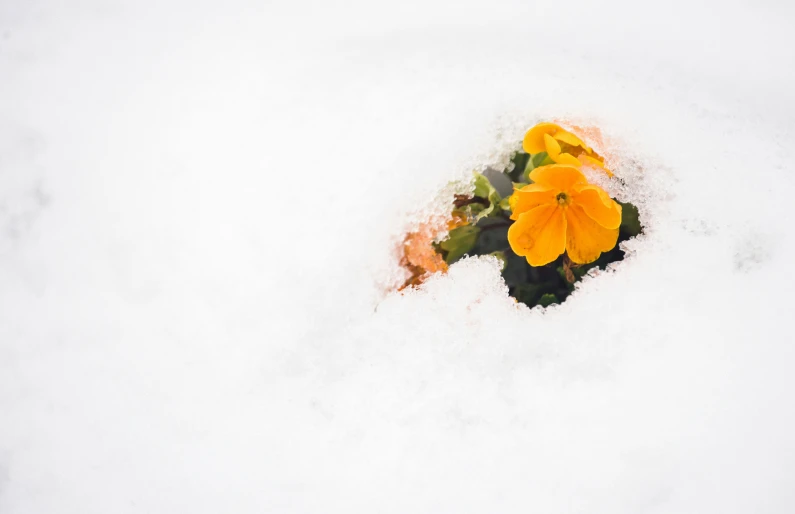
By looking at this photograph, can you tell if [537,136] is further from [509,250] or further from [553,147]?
[509,250]

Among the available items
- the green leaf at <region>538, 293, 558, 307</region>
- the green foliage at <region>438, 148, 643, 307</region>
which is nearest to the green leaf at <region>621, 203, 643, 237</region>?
the green foliage at <region>438, 148, 643, 307</region>

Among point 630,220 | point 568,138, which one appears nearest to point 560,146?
point 568,138

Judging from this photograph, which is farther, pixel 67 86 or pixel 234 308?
pixel 67 86

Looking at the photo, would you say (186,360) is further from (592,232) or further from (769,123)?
(769,123)

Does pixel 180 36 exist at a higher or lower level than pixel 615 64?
higher

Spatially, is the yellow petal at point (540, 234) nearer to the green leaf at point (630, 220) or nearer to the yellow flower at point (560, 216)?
the yellow flower at point (560, 216)

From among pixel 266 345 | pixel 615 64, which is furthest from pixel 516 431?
pixel 615 64

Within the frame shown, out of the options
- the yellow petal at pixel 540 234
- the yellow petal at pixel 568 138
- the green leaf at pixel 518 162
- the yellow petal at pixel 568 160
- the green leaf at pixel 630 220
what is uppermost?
the green leaf at pixel 518 162

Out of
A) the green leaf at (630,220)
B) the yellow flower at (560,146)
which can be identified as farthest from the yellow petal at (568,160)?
the green leaf at (630,220)
